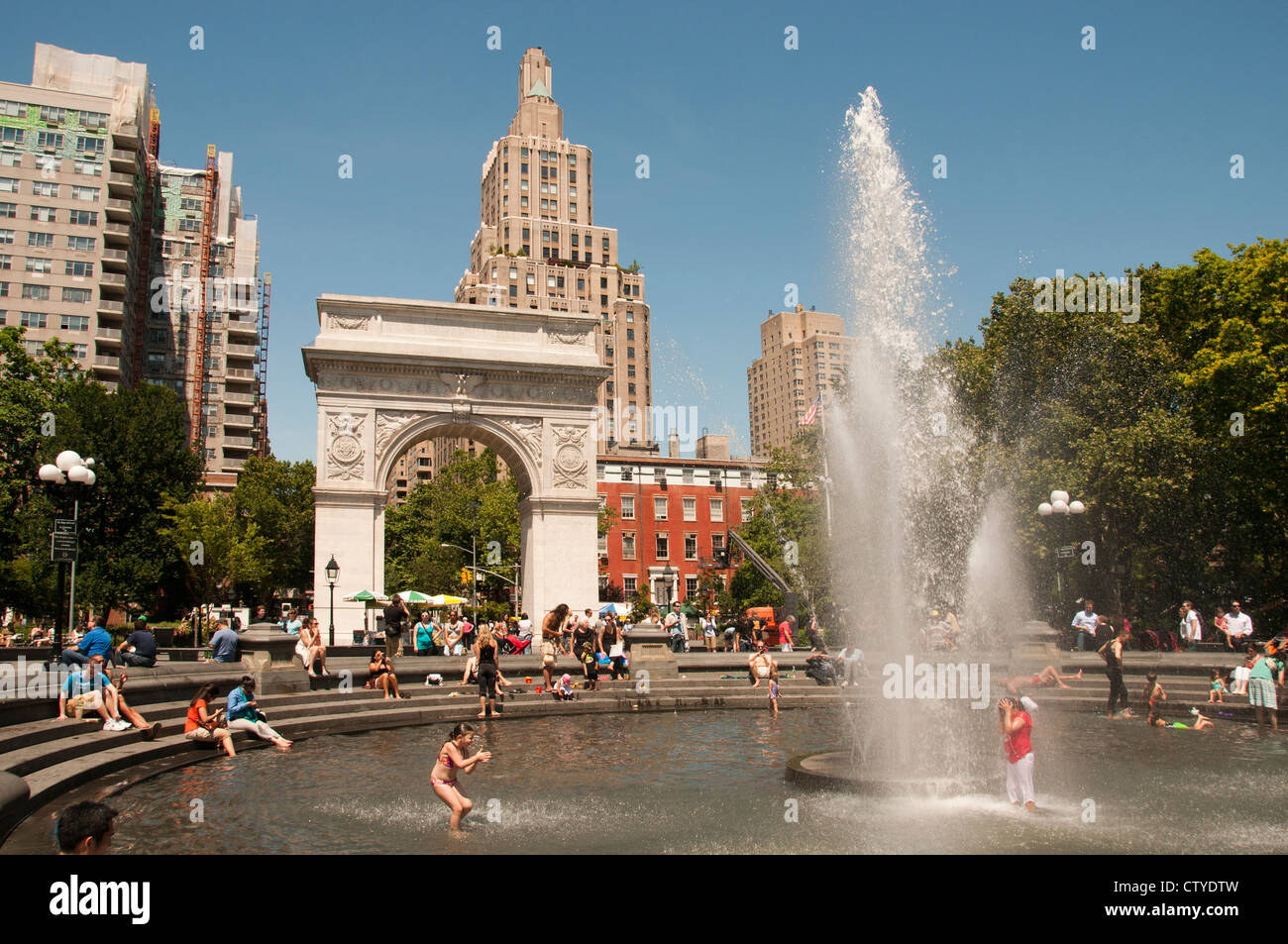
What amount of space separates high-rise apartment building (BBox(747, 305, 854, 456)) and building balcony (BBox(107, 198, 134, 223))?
4787 centimetres

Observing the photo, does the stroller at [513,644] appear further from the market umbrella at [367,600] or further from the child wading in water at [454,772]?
the child wading in water at [454,772]

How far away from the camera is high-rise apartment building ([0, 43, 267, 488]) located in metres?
61.6

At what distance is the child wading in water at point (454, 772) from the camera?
8.60 metres

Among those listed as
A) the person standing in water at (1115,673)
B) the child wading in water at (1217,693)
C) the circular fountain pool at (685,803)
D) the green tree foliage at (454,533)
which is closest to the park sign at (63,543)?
the circular fountain pool at (685,803)

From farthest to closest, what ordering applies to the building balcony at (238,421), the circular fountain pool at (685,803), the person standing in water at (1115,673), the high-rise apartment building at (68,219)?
the building balcony at (238,421) < the high-rise apartment building at (68,219) < the person standing in water at (1115,673) < the circular fountain pool at (685,803)

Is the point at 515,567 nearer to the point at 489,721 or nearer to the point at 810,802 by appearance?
the point at 489,721

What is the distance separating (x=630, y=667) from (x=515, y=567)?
3708cm

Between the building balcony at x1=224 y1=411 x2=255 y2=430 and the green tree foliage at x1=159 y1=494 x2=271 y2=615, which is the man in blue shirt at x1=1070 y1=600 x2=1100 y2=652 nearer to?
the green tree foliage at x1=159 y1=494 x2=271 y2=615

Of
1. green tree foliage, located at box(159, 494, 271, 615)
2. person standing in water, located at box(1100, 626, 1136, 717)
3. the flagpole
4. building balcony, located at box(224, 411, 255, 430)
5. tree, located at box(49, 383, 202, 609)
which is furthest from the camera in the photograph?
building balcony, located at box(224, 411, 255, 430)

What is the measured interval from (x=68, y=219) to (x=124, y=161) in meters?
5.98

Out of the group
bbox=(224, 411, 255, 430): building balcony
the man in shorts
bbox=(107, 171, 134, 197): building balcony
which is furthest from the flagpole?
bbox=(107, 171, 134, 197): building balcony

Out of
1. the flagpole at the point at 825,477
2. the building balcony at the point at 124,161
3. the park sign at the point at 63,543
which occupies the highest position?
the building balcony at the point at 124,161

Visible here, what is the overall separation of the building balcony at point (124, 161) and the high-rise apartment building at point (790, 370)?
160 ft
